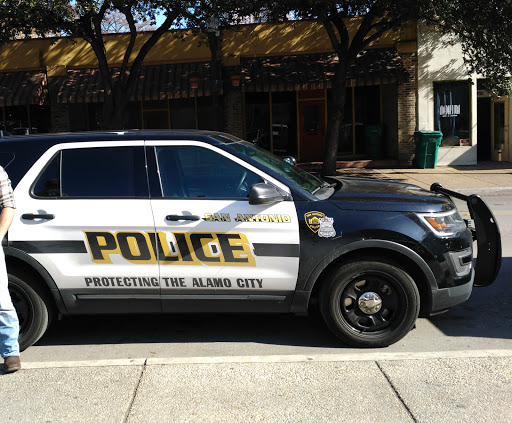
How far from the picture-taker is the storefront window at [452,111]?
1972 cm

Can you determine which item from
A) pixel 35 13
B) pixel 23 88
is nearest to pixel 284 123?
pixel 23 88

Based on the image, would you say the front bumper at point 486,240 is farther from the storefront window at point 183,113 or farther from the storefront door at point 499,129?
the storefront door at point 499,129

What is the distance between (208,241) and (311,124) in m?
17.3

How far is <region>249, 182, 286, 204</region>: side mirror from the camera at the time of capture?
4270 mm

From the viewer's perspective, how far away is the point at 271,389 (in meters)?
3.80

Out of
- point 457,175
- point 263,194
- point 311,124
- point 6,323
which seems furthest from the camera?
point 311,124

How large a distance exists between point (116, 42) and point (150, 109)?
2637 mm

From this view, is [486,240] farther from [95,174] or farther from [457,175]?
[457,175]

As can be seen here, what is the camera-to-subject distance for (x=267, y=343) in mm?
4703

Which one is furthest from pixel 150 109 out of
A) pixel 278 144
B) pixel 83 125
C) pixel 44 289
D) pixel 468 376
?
pixel 468 376

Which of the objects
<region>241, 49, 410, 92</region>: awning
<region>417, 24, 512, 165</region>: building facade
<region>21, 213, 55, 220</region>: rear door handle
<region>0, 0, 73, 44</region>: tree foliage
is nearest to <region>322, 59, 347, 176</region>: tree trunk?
<region>241, 49, 410, 92</region>: awning

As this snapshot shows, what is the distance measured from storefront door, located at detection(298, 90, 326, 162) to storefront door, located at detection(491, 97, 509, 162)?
20.6ft

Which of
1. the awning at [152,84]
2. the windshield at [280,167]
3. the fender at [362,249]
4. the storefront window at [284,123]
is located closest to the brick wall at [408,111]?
the storefront window at [284,123]

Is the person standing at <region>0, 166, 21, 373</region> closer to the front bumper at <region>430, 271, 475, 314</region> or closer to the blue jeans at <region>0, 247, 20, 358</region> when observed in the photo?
the blue jeans at <region>0, 247, 20, 358</region>
